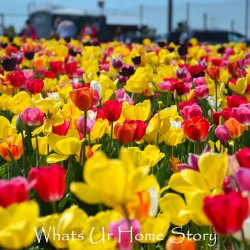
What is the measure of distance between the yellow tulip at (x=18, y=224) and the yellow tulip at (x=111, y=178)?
102 millimetres

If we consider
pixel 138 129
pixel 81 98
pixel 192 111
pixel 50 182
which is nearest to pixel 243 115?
pixel 192 111

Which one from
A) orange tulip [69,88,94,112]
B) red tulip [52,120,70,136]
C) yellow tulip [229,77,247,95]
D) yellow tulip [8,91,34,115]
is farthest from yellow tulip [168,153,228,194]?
yellow tulip [229,77,247,95]

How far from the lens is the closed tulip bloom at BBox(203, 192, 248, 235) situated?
3.78 feet

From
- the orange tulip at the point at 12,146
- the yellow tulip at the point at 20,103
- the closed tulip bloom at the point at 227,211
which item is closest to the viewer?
the closed tulip bloom at the point at 227,211

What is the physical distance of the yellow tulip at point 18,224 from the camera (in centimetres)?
106

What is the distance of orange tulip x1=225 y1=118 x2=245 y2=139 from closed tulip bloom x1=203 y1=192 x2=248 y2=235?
134 centimetres

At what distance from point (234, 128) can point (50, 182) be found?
4.23 ft

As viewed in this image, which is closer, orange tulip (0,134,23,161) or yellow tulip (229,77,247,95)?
orange tulip (0,134,23,161)

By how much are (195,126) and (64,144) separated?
0.49m

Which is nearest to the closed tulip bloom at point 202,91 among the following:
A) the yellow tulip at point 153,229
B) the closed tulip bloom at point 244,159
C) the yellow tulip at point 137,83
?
the yellow tulip at point 137,83

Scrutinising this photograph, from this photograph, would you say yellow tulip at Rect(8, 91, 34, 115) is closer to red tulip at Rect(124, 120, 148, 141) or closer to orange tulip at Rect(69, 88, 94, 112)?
orange tulip at Rect(69, 88, 94, 112)

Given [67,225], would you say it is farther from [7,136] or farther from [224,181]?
[7,136]

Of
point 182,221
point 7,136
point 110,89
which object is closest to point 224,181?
point 182,221

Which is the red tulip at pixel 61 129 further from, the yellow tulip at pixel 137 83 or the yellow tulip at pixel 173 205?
the yellow tulip at pixel 137 83
